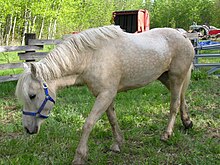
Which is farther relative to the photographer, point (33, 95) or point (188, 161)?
point (188, 161)

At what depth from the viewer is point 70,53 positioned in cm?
332

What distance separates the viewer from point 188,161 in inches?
133

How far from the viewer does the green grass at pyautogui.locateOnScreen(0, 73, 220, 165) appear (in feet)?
11.5

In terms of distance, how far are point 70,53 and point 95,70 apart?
354 millimetres

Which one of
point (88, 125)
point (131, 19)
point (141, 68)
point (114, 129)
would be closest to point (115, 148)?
point (114, 129)

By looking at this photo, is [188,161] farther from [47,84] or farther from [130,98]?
[130,98]

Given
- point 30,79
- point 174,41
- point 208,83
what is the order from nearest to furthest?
point 30,79
point 174,41
point 208,83

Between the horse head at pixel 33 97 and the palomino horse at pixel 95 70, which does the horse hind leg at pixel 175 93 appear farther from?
the horse head at pixel 33 97

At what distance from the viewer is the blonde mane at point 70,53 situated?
319cm

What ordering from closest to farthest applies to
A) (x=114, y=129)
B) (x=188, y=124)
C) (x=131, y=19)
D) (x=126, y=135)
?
(x=114, y=129), (x=126, y=135), (x=188, y=124), (x=131, y=19)

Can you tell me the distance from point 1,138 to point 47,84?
1.54 meters

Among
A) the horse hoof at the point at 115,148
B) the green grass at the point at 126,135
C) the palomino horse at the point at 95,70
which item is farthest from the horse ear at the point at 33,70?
the horse hoof at the point at 115,148

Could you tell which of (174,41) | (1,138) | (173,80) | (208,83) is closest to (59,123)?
(1,138)

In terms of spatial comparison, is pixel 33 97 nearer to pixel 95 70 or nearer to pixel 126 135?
pixel 95 70
